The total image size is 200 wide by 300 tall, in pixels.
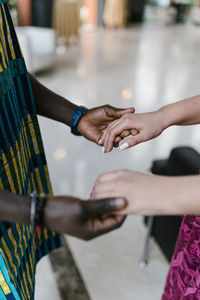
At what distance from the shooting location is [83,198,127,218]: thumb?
0.57 meters

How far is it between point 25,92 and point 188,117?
489 mm

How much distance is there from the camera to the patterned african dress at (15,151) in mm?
733

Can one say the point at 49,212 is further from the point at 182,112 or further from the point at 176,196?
the point at 182,112

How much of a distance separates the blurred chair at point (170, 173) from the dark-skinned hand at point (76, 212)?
821mm

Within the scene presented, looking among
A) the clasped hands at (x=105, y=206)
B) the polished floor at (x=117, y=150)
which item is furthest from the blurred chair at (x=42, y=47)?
the clasped hands at (x=105, y=206)

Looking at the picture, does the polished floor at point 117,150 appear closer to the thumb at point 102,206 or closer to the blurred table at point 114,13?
the blurred table at point 114,13

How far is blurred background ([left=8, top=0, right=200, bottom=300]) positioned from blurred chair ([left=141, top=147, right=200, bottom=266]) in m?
0.01

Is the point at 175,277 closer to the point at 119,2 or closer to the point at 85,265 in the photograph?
the point at 85,265

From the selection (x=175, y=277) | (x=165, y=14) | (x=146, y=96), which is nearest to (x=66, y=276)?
(x=175, y=277)

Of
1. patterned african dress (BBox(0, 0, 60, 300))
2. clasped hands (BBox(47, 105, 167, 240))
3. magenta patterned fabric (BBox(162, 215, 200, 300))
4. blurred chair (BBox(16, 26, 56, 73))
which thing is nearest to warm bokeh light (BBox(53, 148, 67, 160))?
patterned african dress (BBox(0, 0, 60, 300))

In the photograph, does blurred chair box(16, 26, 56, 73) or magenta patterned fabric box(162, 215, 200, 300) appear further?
blurred chair box(16, 26, 56, 73)

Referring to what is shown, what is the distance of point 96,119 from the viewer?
1000 millimetres

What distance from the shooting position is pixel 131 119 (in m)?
0.93

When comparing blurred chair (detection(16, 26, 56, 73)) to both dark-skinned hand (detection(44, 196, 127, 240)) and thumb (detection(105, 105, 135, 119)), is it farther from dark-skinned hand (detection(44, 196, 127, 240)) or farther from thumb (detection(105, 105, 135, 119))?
dark-skinned hand (detection(44, 196, 127, 240))
